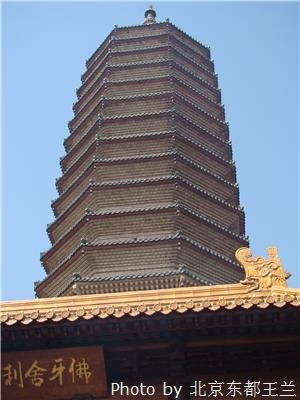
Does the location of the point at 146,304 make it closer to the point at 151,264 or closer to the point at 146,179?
the point at 151,264

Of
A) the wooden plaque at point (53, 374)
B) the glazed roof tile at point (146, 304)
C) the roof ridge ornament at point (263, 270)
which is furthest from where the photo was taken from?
the roof ridge ornament at point (263, 270)

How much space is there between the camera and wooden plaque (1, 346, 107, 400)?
9.07 metres

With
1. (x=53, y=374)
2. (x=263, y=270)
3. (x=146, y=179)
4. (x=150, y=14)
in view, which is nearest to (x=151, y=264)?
(x=146, y=179)

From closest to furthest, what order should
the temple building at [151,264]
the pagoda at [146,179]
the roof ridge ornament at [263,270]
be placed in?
the temple building at [151,264], the roof ridge ornament at [263,270], the pagoda at [146,179]

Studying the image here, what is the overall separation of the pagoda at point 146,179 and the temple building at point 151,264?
39mm

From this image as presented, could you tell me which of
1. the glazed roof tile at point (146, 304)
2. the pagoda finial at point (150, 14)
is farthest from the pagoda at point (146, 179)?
the glazed roof tile at point (146, 304)

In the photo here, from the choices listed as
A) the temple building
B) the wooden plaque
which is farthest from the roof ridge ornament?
the wooden plaque

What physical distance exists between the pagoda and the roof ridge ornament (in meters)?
5.99

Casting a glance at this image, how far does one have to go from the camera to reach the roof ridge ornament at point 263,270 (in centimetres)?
1004

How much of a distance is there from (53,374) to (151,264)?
8.29 meters

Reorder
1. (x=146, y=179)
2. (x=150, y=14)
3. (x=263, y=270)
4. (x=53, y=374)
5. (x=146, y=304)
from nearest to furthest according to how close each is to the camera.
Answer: (x=146, y=304), (x=53, y=374), (x=263, y=270), (x=146, y=179), (x=150, y=14)

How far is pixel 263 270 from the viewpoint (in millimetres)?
10305

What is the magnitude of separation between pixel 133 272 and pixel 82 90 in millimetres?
9619

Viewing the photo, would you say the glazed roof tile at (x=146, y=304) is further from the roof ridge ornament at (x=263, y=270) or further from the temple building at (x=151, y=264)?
the roof ridge ornament at (x=263, y=270)
